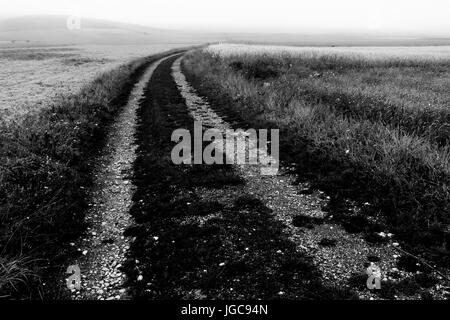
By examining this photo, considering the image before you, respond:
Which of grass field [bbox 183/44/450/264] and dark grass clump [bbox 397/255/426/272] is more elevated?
grass field [bbox 183/44/450/264]

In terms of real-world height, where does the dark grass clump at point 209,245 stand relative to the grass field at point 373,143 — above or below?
below

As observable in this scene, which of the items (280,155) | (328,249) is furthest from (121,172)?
(328,249)

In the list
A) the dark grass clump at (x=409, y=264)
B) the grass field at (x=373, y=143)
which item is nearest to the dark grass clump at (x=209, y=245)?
the dark grass clump at (x=409, y=264)

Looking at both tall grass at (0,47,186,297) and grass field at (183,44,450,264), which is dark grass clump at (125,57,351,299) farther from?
grass field at (183,44,450,264)

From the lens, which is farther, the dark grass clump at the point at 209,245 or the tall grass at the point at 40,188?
the tall grass at the point at 40,188

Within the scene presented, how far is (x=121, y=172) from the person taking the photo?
10.2m

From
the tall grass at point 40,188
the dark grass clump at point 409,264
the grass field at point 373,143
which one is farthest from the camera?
the grass field at point 373,143

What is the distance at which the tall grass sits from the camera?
600 centimetres

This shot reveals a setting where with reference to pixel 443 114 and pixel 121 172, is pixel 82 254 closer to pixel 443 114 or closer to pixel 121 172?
Result: pixel 121 172

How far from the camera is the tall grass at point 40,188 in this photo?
6.00 metres

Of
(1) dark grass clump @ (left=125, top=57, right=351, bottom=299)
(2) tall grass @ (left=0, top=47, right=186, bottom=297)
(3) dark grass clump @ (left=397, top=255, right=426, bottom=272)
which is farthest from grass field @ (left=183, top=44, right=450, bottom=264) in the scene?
(2) tall grass @ (left=0, top=47, right=186, bottom=297)

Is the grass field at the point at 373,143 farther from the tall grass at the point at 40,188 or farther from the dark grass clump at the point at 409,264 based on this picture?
the tall grass at the point at 40,188

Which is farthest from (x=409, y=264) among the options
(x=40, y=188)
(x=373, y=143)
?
(x=40, y=188)

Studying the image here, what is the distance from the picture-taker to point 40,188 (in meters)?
8.36
